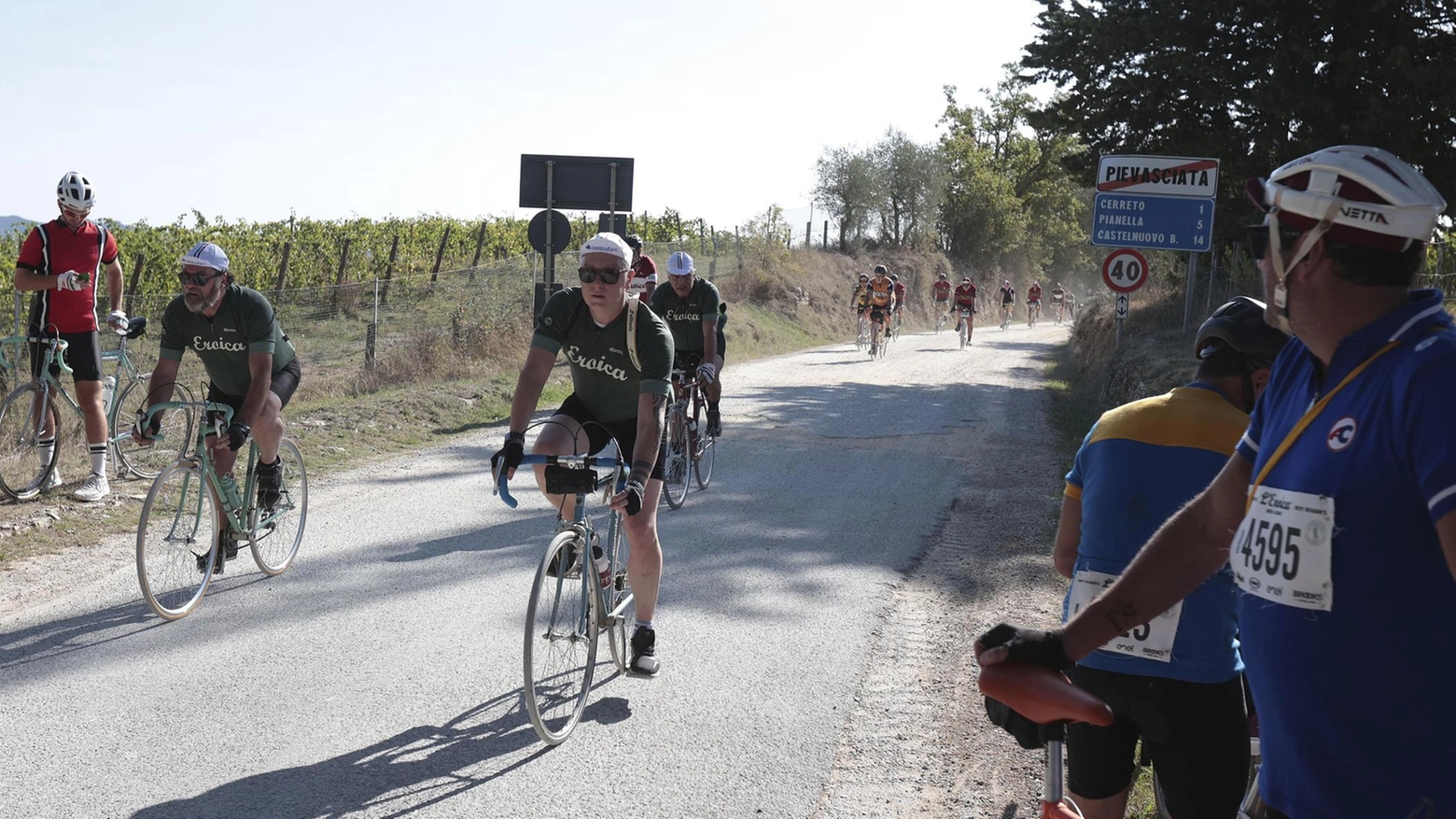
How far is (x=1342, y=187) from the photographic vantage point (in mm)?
1912

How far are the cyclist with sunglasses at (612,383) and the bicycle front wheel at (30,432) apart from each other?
5.25 meters

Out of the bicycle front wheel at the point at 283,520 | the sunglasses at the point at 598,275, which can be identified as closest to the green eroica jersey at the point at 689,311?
the bicycle front wheel at the point at 283,520

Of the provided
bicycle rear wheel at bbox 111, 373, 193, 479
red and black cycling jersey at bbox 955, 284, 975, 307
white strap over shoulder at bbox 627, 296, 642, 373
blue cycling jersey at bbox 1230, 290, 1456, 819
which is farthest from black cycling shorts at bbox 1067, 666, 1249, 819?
red and black cycling jersey at bbox 955, 284, 975, 307

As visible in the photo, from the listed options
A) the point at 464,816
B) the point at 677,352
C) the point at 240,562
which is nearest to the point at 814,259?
the point at 677,352

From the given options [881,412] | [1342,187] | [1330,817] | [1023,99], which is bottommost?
[881,412]

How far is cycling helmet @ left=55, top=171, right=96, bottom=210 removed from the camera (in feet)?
28.5

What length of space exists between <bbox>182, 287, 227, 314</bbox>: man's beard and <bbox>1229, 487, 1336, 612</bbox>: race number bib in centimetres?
580

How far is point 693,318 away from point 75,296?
15.6 feet

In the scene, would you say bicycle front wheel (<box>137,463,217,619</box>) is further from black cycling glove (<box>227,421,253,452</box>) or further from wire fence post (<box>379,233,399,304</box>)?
wire fence post (<box>379,233,399,304</box>)

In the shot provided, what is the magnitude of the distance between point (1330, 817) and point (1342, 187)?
1.00 m

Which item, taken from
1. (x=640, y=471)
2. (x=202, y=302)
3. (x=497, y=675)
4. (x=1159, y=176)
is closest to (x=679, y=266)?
(x=202, y=302)

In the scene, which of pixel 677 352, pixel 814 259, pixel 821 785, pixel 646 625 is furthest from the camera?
pixel 814 259

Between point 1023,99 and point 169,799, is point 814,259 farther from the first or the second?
point 169,799

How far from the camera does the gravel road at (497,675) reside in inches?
173
